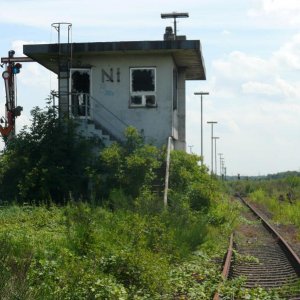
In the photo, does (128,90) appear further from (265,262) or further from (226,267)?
(226,267)

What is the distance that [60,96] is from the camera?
23.3 metres

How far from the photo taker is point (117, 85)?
23906 mm

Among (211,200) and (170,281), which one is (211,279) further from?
(211,200)

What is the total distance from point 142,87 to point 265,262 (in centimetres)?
1165

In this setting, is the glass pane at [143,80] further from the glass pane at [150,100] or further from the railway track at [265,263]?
the railway track at [265,263]

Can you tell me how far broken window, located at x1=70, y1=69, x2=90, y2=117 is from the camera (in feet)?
78.2

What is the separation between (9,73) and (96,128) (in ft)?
32.3

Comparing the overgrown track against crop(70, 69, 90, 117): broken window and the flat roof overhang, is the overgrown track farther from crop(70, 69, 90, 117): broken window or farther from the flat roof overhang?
crop(70, 69, 90, 117): broken window

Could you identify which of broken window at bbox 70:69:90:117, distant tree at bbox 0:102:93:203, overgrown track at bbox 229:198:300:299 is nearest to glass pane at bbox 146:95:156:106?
broken window at bbox 70:69:90:117

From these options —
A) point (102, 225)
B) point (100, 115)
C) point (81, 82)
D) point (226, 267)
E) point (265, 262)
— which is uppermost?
point (81, 82)

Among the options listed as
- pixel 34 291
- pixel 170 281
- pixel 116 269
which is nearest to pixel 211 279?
pixel 170 281

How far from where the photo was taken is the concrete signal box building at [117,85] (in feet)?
76.9

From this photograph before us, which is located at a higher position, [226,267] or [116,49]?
[116,49]

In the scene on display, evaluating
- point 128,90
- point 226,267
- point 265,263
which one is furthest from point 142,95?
point 226,267
